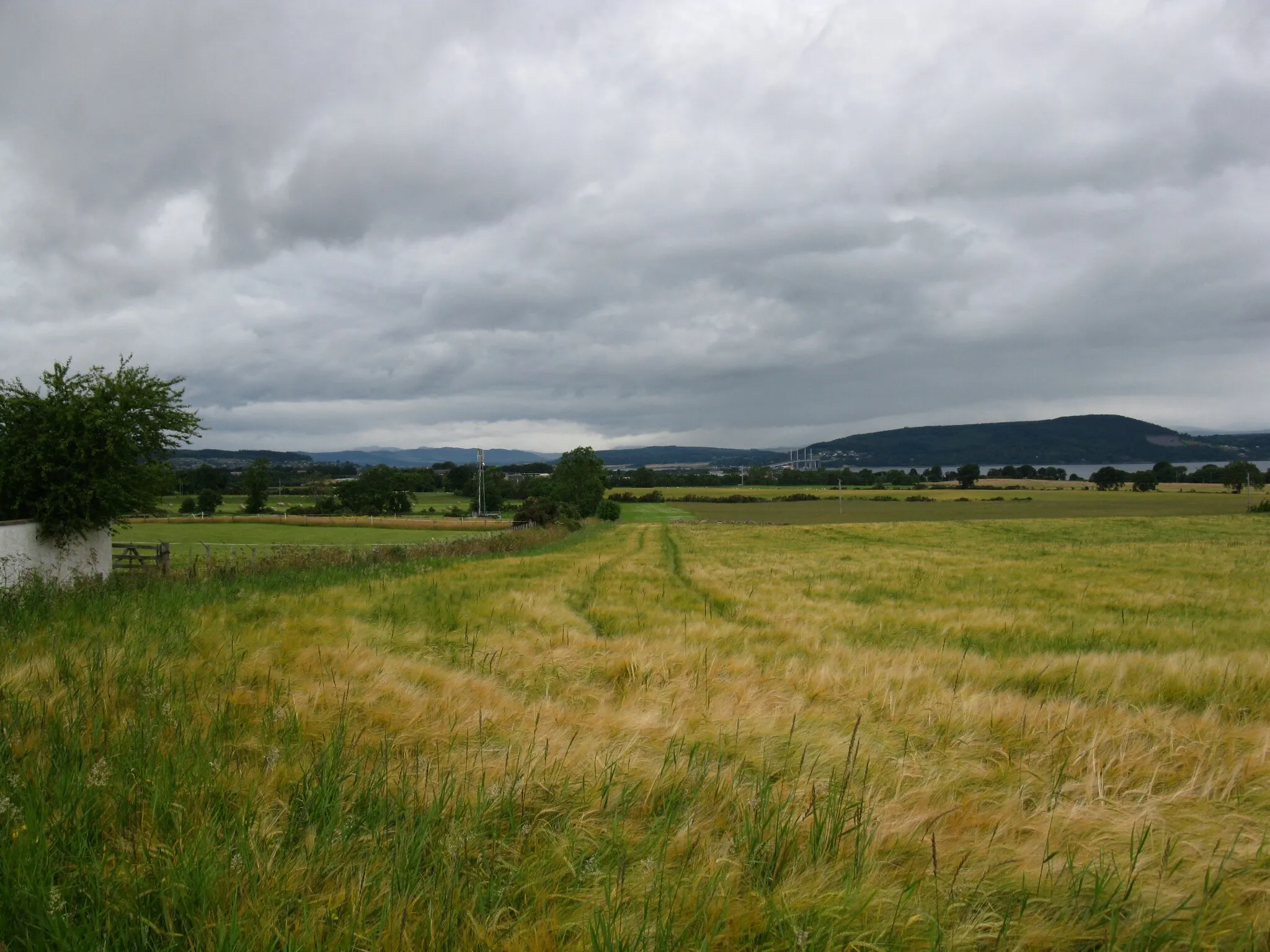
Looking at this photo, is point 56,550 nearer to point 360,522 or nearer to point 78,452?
point 78,452

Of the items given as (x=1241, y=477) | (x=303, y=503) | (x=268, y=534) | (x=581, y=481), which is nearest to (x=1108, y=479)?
(x=1241, y=477)

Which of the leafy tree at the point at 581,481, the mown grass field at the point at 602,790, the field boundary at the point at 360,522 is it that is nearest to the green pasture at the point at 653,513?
the leafy tree at the point at 581,481

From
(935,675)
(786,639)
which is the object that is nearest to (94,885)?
(935,675)

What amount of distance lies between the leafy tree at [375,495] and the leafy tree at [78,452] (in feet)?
305

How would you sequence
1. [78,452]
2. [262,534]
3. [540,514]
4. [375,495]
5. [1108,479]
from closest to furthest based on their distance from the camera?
[78,452] → [540,514] → [262,534] → [375,495] → [1108,479]

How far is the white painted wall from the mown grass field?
58.3 ft

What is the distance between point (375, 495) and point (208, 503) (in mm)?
27226

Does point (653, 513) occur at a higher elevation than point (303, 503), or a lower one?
lower

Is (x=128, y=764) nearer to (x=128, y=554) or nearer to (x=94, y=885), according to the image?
(x=94, y=885)

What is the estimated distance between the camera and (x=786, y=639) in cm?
880

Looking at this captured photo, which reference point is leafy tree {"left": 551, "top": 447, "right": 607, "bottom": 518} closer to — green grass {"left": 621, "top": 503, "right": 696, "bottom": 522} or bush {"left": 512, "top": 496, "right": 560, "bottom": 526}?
green grass {"left": 621, "top": 503, "right": 696, "bottom": 522}

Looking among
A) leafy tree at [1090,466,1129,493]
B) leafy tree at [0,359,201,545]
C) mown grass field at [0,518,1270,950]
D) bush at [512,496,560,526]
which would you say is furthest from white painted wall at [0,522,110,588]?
leafy tree at [1090,466,1129,493]

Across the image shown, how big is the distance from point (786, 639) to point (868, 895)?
6.63 metres

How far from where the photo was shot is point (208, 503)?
112m
